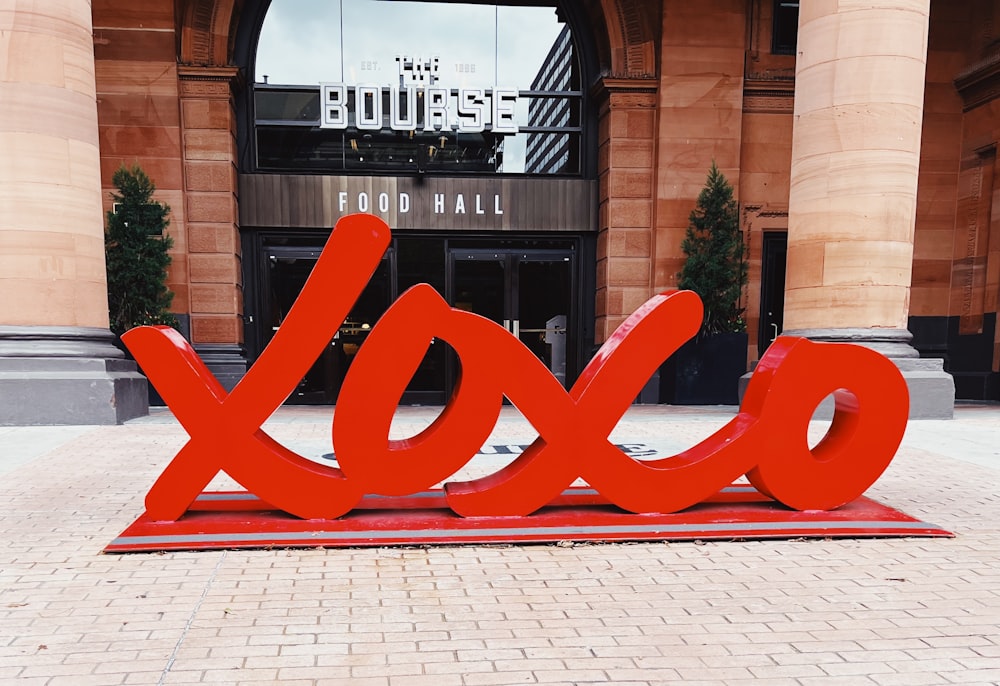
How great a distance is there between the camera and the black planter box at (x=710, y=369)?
11.2 metres

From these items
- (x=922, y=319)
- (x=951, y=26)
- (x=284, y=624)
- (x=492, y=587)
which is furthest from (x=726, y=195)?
(x=284, y=624)

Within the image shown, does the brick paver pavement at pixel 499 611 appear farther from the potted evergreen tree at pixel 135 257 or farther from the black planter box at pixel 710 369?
the black planter box at pixel 710 369

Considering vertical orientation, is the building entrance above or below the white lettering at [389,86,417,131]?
below

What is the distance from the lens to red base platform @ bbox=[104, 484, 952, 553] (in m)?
3.88

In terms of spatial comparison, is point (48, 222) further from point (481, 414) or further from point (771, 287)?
point (771, 287)

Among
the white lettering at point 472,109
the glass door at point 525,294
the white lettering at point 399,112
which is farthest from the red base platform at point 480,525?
the white lettering at point 472,109

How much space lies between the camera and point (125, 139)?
10.6 metres

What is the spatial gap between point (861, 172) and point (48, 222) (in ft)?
37.7

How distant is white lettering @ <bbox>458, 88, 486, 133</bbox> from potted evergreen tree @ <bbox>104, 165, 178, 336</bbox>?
5.72 m

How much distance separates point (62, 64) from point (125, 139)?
9.34ft

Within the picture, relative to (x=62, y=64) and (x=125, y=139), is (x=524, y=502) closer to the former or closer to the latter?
(x=62, y=64)

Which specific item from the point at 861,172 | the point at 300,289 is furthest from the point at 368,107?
the point at 861,172

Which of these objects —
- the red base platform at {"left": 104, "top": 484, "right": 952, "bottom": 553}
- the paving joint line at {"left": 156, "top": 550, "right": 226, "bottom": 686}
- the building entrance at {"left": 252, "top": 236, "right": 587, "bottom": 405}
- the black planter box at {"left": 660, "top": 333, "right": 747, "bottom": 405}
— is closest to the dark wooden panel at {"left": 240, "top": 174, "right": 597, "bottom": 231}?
the building entrance at {"left": 252, "top": 236, "right": 587, "bottom": 405}

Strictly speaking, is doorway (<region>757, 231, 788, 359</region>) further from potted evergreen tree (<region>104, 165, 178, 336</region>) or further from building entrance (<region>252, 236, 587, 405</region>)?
potted evergreen tree (<region>104, 165, 178, 336</region>)
